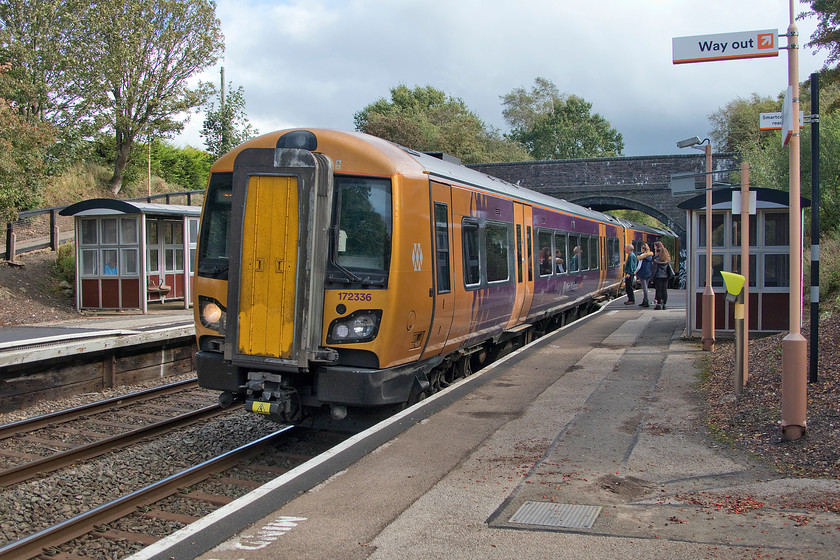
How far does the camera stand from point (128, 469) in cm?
718

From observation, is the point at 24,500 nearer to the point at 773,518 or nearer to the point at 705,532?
the point at 705,532

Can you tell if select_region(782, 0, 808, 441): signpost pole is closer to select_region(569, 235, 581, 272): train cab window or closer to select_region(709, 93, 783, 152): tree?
select_region(569, 235, 581, 272): train cab window

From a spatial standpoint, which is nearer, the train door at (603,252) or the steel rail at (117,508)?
the steel rail at (117,508)


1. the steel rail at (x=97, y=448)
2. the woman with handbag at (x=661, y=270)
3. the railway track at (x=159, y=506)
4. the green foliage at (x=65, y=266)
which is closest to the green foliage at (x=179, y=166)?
the green foliage at (x=65, y=266)

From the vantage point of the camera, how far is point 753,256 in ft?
39.3

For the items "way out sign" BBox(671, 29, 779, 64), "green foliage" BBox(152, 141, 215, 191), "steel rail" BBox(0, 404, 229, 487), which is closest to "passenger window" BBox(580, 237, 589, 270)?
"steel rail" BBox(0, 404, 229, 487)

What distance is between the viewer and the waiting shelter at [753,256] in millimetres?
11828

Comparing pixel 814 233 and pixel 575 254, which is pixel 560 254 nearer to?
pixel 575 254

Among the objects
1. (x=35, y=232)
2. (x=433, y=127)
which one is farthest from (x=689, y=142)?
(x=433, y=127)

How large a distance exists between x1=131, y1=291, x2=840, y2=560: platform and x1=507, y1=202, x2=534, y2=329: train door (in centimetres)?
319

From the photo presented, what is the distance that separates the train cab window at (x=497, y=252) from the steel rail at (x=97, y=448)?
395cm

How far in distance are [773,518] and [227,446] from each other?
18.1ft

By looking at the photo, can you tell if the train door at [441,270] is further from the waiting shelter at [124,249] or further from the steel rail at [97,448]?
the waiting shelter at [124,249]

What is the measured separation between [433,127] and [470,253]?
1910 inches
